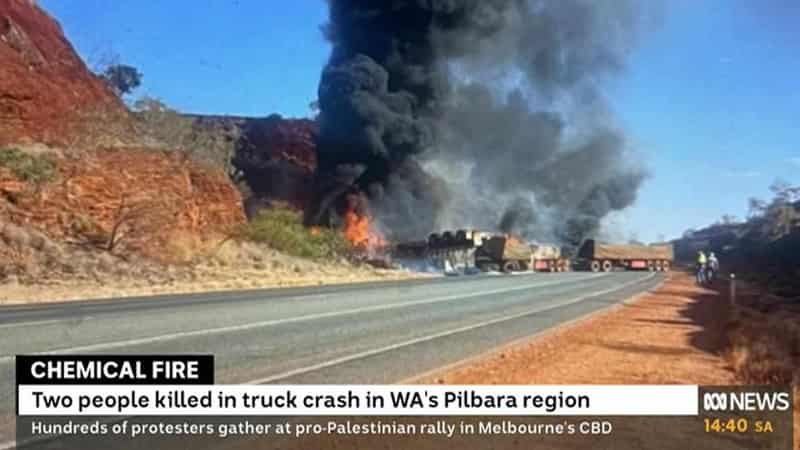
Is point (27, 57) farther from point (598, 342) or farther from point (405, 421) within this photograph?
point (405, 421)

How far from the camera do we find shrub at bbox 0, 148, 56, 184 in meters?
21.4

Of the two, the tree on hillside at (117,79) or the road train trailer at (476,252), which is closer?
the tree on hillside at (117,79)

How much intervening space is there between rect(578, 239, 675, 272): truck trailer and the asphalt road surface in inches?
1129

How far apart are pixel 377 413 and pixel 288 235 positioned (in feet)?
91.8

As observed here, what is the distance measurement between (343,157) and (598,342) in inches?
1502

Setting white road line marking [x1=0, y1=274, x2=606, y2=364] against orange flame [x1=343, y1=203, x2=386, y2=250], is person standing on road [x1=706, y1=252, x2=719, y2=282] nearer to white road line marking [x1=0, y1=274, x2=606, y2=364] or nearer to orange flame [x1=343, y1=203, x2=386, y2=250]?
white road line marking [x1=0, y1=274, x2=606, y2=364]

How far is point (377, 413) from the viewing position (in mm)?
3605

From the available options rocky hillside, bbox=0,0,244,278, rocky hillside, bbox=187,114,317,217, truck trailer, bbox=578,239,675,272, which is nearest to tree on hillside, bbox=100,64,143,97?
rocky hillside, bbox=0,0,244,278

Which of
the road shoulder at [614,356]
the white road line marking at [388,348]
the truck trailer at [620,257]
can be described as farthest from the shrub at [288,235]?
the road shoulder at [614,356]

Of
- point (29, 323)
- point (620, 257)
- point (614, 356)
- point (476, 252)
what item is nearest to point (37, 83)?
point (29, 323)

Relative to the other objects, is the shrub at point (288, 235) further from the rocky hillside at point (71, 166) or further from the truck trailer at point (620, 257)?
the truck trailer at point (620, 257)
